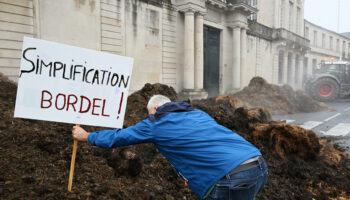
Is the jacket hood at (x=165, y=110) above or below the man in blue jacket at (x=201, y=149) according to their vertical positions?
above

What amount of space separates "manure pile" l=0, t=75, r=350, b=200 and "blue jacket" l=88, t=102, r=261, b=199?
1.05 meters

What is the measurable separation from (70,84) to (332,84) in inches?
779

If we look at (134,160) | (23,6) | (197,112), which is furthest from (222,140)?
(23,6)

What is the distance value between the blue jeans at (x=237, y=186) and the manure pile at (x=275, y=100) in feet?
34.9

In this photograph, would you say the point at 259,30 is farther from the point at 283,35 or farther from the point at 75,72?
the point at 75,72

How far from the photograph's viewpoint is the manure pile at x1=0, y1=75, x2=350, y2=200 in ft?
8.43

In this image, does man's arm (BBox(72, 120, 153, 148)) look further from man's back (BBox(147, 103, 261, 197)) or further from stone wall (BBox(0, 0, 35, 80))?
stone wall (BBox(0, 0, 35, 80))

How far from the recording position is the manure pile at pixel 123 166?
2570 millimetres

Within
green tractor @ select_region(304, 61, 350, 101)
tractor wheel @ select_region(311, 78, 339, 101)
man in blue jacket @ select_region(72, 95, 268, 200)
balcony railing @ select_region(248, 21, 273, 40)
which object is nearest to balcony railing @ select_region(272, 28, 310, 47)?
balcony railing @ select_region(248, 21, 273, 40)

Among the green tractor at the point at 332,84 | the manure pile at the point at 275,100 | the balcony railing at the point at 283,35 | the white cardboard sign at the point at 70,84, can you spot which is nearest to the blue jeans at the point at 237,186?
the white cardboard sign at the point at 70,84

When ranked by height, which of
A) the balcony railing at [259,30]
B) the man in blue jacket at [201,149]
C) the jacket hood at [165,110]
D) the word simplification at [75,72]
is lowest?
the man in blue jacket at [201,149]

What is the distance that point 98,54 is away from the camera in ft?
7.94

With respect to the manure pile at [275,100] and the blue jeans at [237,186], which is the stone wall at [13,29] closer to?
the blue jeans at [237,186]

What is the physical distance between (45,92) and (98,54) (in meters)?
0.64
